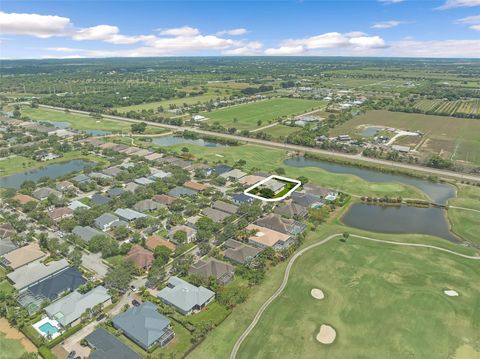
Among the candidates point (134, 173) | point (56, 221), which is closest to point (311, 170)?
point (134, 173)

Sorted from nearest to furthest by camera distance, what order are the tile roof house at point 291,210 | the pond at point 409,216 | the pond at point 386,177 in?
the pond at point 409,216, the tile roof house at point 291,210, the pond at point 386,177

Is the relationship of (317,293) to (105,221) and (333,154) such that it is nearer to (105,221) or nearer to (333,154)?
(105,221)

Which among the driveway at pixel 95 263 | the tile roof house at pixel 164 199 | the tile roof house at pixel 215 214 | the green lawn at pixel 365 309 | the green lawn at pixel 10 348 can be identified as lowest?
the green lawn at pixel 10 348

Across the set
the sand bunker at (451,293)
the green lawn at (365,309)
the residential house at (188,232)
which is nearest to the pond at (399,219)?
the green lawn at (365,309)

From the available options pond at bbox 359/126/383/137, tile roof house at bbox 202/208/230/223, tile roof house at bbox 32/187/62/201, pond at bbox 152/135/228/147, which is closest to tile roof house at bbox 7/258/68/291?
tile roof house at bbox 202/208/230/223

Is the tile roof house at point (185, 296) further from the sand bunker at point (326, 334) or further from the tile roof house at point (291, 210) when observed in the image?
the tile roof house at point (291, 210)

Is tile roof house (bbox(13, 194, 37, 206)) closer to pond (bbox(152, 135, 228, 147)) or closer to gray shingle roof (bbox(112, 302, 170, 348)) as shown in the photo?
gray shingle roof (bbox(112, 302, 170, 348))
